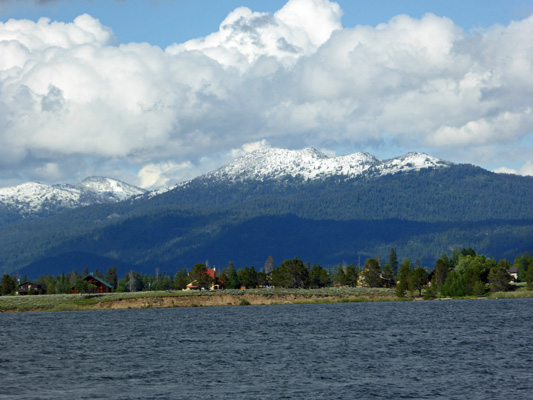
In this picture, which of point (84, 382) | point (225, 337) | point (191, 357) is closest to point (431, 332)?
point (225, 337)

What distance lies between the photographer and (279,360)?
67.6 metres

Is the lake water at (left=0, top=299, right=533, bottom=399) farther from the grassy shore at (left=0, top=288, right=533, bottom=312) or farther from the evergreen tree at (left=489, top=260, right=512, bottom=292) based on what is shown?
the evergreen tree at (left=489, top=260, right=512, bottom=292)

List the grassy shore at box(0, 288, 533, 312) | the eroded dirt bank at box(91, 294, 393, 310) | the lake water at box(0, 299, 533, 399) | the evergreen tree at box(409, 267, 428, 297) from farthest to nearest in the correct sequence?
the evergreen tree at box(409, 267, 428, 297), the eroded dirt bank at box(91, 294, 393, 310), the grassy shore at box(0, 288, 533, 312), the lake water at box(0, 299, 533, 399)

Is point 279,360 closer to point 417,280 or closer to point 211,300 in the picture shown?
point 211,300

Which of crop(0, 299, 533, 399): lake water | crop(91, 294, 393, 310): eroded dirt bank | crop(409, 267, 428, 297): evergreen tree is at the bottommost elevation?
crop(0, 299, 533, 399): lake water

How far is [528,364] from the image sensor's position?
6106 cm

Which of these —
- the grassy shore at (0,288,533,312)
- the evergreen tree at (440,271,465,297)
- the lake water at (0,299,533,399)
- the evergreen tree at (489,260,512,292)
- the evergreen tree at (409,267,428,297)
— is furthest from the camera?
the evergreen tree at (409,267,428,297)

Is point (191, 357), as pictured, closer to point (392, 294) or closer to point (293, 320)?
point (293, 320)

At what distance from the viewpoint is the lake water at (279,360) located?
52.0 m

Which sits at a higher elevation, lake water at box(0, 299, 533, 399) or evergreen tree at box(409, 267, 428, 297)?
evergreen tree at box(409, 267, 428, 297)

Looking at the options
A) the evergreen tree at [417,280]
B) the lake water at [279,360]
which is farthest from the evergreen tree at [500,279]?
the lake water at [279,360]

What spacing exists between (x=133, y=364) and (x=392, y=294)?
134 meters

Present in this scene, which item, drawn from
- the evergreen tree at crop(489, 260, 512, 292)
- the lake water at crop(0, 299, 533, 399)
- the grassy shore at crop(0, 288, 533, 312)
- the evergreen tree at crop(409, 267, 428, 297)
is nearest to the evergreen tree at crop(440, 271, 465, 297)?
the evergreen tree at crop(409, 267, 428, 297)

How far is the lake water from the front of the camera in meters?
52.0
